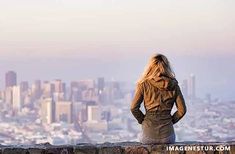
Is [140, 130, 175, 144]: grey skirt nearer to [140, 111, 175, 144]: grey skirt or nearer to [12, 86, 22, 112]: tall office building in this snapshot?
[140, 111, 175, 144]: grey skirt

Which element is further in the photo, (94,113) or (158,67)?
(94,113)

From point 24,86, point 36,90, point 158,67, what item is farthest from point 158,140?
point 36,90

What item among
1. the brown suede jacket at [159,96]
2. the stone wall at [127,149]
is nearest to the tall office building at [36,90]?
the stone wall at [127,149]

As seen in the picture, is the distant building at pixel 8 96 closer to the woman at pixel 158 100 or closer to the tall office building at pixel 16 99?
the tall office building at pixel 16 99

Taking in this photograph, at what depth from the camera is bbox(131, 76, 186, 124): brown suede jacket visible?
4047 millimetres

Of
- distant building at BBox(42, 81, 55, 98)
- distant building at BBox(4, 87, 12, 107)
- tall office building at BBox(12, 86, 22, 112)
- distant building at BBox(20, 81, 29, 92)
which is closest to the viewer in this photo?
tall office building at BBox(12, 86, 22, 112)

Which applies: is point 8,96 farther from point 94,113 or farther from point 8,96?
point 94,113

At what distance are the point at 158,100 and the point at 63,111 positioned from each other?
6197mm

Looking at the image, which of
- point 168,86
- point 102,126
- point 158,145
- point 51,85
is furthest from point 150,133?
point 51,85

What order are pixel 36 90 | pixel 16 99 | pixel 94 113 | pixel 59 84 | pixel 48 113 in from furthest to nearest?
pixel 36 90 < pixel 59 84 < pixel 16 99 < pixel 94 113 < pixel 48 113

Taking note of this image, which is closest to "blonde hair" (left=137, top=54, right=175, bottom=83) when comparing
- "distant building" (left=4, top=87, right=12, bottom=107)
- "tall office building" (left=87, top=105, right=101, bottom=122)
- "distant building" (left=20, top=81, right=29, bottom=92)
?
"tall office building" (left=87, top=105, right=101, bottom=122)

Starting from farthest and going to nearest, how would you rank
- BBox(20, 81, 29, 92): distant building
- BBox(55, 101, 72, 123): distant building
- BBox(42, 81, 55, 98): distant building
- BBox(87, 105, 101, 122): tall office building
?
BBox(20, 81, 29, 92): distant building, BBox(42, 81, 55, 98): distant building, BBox(87, 105, 101, 122): tall office building, BBox(55, 101, 72, 123): distant building

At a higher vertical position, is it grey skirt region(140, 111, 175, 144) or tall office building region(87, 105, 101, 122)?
grey skirt region(140, 111, 175, 144)

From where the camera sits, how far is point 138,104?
13.5 ft
